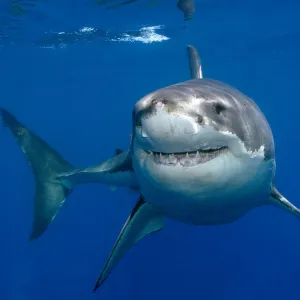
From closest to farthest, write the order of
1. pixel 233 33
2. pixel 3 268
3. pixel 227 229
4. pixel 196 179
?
pixel 196 179 < pixel 227 229 < pixel 3 268 < pixel 233 33

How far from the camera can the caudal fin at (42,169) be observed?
7254 mm

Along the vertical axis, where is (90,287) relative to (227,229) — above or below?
below

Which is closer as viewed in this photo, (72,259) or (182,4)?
(182,4)

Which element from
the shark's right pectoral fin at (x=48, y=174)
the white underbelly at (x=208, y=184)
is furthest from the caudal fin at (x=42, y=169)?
the white underbelly at (x=208, y=184)

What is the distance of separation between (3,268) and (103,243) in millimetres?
5965

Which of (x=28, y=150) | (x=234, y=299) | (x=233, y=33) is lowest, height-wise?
(x=234, y=299)

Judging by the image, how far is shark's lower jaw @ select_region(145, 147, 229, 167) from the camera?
297cm

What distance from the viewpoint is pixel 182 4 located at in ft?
52.9

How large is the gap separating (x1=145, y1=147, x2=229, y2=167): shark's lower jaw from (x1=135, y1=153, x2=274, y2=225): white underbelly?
44 mm

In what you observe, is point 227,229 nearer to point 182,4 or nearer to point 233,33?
point 182,4

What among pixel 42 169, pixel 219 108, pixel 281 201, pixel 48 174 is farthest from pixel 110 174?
pixel 219 108

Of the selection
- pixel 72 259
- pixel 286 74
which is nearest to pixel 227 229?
pixel 72 259

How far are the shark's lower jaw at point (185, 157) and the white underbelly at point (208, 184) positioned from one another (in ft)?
0.15

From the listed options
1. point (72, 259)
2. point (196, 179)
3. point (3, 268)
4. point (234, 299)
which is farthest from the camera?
Result: point (3, 268)
